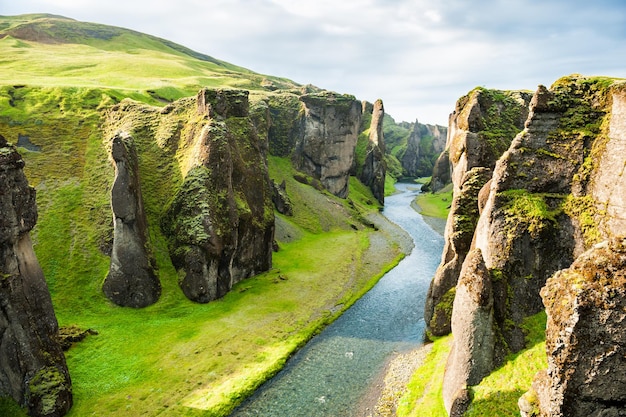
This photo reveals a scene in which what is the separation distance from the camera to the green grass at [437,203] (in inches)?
5241

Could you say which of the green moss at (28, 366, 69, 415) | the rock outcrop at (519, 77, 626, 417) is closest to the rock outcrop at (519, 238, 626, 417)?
the rock outcrop at (519, 77, 626, 417)

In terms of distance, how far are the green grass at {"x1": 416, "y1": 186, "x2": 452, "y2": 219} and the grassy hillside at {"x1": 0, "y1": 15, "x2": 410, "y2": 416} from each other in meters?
44.3

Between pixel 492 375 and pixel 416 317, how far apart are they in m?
25.6

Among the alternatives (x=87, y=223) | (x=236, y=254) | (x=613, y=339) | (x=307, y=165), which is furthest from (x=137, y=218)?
(x=307, y=165)

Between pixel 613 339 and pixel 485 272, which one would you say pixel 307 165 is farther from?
pixel 613 339

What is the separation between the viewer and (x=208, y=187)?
55.2m

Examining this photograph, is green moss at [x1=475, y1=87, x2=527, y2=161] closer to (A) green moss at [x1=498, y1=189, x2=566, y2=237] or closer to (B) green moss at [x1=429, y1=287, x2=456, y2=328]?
(A) green moss at [x1=498, y1=189, x2=566, y2=237]

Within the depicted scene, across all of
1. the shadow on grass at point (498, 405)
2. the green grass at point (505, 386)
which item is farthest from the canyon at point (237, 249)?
the shadow on grass at point (498, 405)

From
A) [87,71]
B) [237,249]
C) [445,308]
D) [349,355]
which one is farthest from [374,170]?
[349,355]

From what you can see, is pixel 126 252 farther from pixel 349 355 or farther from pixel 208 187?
pixel 349 355

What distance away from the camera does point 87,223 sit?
53812 mm

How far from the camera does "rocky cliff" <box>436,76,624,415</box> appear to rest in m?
25.8

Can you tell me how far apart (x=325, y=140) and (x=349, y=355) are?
345 ft

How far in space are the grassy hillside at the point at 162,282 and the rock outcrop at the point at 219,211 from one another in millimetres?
2299
